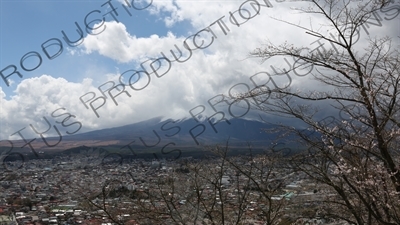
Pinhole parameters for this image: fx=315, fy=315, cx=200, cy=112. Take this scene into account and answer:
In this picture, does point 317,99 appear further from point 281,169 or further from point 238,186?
point 238,186

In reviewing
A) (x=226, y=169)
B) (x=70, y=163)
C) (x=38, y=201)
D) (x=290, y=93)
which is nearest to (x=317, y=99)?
(x=290, y=93)

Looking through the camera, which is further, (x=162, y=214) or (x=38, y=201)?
(x=38, y=201)

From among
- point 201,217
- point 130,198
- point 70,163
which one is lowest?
point 201,217

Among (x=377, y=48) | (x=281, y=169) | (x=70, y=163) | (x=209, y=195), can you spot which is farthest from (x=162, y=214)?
(x=70, y=163)

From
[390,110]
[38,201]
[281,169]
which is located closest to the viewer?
[390,110]

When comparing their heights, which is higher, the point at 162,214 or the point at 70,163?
the point at 70,163

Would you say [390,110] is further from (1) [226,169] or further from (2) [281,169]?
(1) [226,169]

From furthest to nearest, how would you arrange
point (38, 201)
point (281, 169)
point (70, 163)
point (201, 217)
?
point (70, 163), point (38, 201), point (201, 217), point (281, 169)

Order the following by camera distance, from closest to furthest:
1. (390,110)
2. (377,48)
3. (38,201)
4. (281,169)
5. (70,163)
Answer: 1. (390,110)
2. (377,48)
3. (281,169)
4. (38,201)
5. (70,163)

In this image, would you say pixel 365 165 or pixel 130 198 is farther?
pixel 130 198
